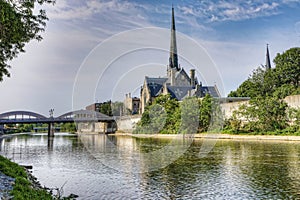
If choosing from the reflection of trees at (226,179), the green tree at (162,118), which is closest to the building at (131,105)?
the green tree at (162,118)

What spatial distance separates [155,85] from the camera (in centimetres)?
9075

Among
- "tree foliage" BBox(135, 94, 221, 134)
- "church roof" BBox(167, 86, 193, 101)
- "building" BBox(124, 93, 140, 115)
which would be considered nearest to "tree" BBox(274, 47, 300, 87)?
"tree foliage" BBox(135, 94, 221, 134)

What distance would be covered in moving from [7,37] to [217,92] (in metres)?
71.2

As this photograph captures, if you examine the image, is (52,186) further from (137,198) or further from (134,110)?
(134,110)

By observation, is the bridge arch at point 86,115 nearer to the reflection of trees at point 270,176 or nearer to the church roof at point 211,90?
the church roof at point 211,90

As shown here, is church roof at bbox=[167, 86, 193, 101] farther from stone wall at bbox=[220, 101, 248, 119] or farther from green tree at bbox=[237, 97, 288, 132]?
green tree at bbox=[237, 97, 288, 132]

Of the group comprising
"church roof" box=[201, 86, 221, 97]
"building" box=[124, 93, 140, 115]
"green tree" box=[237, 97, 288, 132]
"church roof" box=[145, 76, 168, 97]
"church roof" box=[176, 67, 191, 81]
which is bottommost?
"green tree" box=[237, 97, 288, 132]

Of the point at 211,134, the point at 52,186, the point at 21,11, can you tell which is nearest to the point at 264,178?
the point at 52,186

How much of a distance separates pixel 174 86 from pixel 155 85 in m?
10.4

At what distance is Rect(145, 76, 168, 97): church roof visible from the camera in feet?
289

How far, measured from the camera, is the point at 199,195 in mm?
11641

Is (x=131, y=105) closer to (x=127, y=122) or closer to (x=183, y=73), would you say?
(x=127, y=122)

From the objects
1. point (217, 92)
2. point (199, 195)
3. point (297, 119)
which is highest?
point (217, 92)

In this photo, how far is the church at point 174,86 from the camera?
77262 mm
